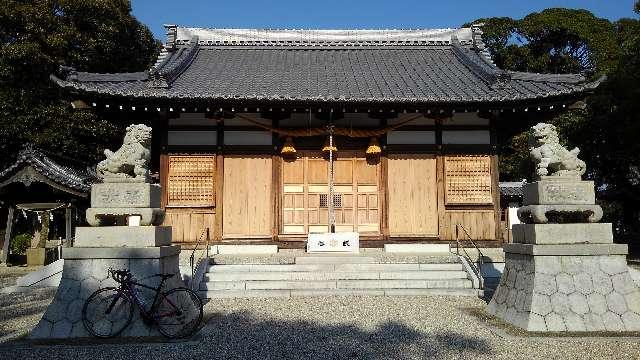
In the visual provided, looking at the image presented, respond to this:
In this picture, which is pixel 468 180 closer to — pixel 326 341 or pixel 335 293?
pixel 335 293

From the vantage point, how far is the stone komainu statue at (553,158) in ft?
24.1

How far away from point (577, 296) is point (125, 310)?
6411 mm

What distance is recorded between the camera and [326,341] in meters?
6.44

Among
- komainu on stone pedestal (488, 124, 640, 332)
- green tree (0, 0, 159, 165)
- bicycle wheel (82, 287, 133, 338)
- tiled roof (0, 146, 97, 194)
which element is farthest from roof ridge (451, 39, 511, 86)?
green tree (0, 0, 159, 165)

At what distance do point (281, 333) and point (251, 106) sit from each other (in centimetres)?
714

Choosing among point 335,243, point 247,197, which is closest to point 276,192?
point 247,197

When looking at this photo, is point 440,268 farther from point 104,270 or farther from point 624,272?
point 104,270

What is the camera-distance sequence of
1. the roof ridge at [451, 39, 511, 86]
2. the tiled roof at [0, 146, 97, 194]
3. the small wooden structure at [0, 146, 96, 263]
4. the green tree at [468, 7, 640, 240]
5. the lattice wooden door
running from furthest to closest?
the green tree at [468, 7, 640, 240], the small wooden structure at [0, 146, 96, 263], the tiled roof at [0, 146, 97, 194], the roof ridge at [451, 39, 511, 86], the lattice wooden door

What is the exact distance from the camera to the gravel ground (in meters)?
5.72

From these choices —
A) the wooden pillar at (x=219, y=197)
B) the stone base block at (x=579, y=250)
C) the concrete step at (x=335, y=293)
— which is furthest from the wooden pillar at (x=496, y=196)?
the wooden pillar at (x=219, y=197)

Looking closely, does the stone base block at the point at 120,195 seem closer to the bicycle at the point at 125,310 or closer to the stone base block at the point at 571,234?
the bicycle at the point at 125,310

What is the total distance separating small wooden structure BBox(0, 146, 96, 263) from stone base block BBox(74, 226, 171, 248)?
10.8 metres

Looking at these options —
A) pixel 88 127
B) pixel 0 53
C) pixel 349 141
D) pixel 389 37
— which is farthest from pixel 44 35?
pixel 349 141

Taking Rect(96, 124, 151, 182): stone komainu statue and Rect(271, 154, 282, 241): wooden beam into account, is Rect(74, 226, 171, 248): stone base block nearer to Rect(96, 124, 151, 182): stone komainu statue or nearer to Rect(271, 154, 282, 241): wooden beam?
Rect(96, 124, 151, 182): stone komainu statue
